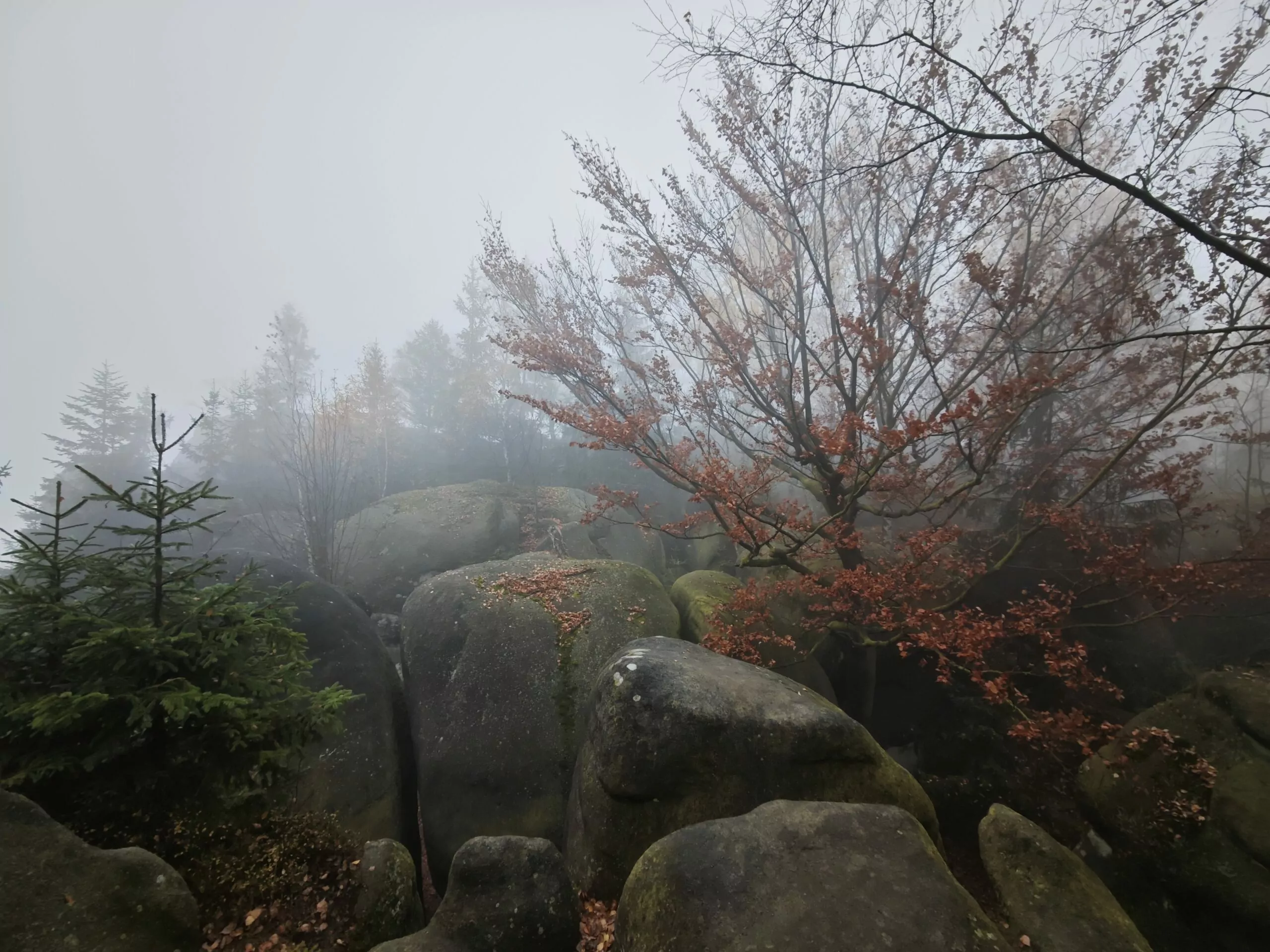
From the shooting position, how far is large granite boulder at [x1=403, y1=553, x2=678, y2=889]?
14.6ft

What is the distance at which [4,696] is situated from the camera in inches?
89.2

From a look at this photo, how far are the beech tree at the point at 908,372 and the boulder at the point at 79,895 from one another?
3.95 meters

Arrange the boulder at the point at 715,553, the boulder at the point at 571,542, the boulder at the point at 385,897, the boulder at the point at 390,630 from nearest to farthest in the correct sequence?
the boulder at the point at 385,897
the boulder at the point at 390,630
the boulder at the point at 715,553
the boulder at the point at 571,542

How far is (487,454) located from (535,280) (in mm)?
14659

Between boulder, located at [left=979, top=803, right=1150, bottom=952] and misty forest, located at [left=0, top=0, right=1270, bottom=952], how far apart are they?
17 mm

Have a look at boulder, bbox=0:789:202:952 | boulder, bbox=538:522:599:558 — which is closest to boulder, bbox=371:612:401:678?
boulder, bbox=538:522:599:558

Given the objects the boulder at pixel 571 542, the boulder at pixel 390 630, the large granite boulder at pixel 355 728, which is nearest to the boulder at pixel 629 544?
the boulder at pixel 571 542

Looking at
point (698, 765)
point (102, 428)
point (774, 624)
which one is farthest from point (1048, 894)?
point (102, 428)

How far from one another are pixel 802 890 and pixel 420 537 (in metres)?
10.7

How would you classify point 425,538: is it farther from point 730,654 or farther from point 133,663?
point 133,663

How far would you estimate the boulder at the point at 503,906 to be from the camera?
2.69 meters

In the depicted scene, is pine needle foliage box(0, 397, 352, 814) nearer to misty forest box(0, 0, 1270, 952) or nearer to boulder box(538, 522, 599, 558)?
misty forest box(0, 0, 1270, 952)

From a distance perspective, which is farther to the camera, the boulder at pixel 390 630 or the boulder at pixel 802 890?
the boulder at pixel 390 630

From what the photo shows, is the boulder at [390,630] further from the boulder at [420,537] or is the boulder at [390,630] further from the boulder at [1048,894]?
the boulder at [1048,894]
